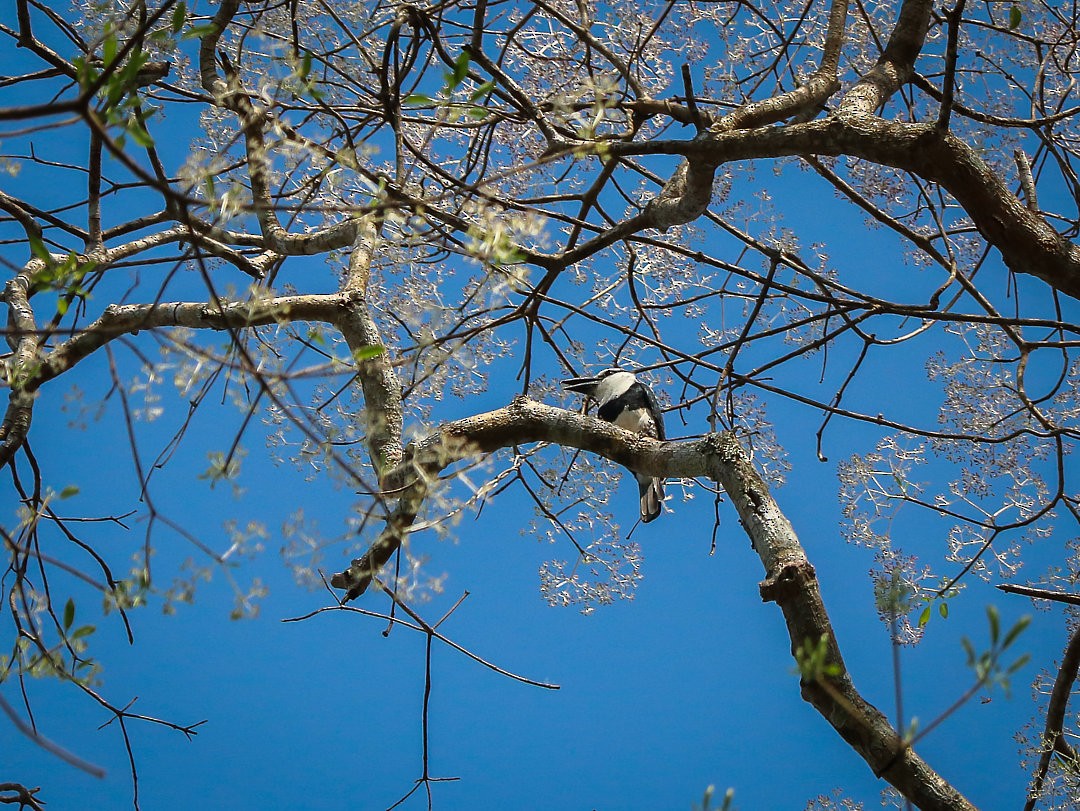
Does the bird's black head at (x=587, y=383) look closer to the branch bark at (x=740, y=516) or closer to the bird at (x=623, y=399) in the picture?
the bird at (x=623, y=399)

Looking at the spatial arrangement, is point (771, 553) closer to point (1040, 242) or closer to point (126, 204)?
point (1040, 242)

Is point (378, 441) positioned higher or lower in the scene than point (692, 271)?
lower

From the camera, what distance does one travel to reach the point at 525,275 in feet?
3.60

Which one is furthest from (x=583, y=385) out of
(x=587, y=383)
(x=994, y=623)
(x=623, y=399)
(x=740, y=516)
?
(x=994, y=623)

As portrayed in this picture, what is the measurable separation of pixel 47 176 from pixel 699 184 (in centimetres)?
409

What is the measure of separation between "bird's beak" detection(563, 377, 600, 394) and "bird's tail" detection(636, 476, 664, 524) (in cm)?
34

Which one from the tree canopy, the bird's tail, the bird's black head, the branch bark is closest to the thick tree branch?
the tree canopy

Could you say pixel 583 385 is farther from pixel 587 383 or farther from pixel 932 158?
pixel 932 158

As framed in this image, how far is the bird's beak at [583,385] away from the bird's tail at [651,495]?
343 mm

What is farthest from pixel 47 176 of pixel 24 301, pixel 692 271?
pixel 692 271

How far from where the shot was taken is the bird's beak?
2244 millimetres

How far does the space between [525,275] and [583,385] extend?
116 cm

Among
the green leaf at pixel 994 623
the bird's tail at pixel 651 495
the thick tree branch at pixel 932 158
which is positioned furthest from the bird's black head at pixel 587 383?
the green leaf at pixel 994 623

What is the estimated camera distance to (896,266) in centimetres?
485
